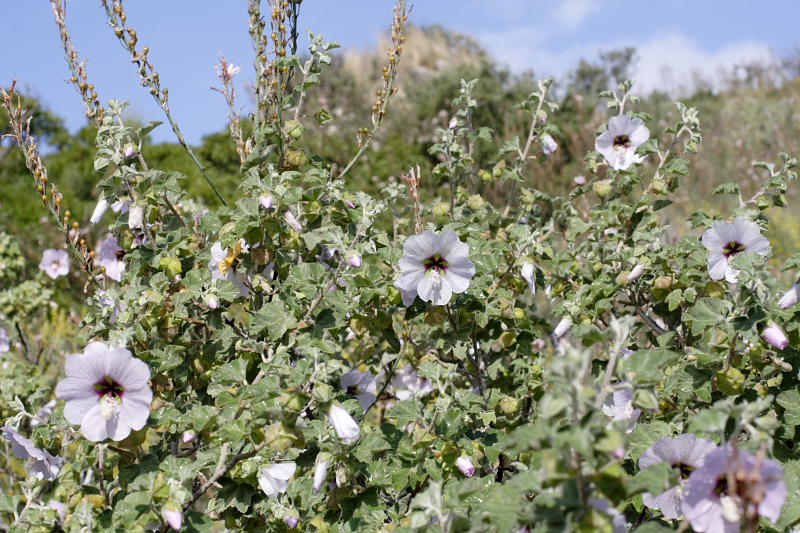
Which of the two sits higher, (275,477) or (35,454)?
(35,454)

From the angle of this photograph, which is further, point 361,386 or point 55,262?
point 55,262

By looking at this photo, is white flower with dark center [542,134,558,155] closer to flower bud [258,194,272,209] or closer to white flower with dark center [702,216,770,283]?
white flower with dark center [702,216,770,283]

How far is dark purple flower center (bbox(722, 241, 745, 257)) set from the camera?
2.00m

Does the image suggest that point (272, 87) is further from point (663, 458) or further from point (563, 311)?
point (663, 458)

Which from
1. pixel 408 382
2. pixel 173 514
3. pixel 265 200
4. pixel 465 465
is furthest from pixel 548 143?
pixel 173 514

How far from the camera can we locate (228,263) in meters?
1.98

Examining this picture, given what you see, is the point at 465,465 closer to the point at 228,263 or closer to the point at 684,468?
the point at 684,468

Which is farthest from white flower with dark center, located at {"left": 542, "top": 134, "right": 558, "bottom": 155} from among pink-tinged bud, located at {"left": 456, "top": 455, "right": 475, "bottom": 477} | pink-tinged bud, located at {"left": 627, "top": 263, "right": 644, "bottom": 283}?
pink-tinged bud, located at {"left": 456, "top": 455, "right": 475, "bottom": 477}

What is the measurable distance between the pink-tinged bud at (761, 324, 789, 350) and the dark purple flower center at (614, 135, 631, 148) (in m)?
1.14

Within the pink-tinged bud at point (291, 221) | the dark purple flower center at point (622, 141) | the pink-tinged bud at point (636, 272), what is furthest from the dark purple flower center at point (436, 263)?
the dark purple flower center at point (622, 141)

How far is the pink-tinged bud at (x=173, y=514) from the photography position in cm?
140

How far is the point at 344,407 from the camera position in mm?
1610

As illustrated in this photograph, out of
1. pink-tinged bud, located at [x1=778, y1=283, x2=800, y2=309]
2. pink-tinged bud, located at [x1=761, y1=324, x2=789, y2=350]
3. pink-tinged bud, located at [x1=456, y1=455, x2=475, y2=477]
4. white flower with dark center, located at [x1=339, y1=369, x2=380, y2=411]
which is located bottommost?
pink-tinged bud, located at [x1=456, y1=455, x2=475, y2=477]

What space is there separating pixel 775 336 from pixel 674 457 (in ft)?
1.25
